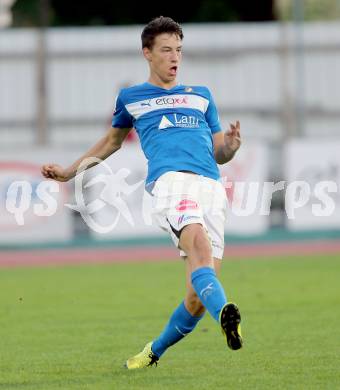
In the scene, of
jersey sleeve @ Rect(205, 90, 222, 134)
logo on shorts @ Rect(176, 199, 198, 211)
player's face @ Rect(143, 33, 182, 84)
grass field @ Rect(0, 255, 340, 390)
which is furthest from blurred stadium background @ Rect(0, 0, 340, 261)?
logo on shorts @ Rect(176, 199, 198, 211)

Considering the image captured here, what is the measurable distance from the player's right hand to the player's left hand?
1166 millimetres

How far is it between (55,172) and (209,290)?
1671mm

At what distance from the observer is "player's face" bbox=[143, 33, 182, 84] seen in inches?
291

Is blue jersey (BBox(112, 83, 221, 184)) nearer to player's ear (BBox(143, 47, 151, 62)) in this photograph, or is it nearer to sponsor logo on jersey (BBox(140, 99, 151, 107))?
sponsor logo on jersey (BBox(140, 99, 151, 107))

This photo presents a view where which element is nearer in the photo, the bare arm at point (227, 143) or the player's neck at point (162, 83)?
the bare arm at point (227, 143)

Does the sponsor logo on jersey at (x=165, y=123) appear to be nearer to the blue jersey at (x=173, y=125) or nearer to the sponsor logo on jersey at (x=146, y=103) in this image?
the blue jersey at (x=173, y=125)

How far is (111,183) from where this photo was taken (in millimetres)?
19734

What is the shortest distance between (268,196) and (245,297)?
9.11m

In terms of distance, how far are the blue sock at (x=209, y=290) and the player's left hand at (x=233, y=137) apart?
922 mm

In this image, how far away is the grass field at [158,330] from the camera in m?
7.36

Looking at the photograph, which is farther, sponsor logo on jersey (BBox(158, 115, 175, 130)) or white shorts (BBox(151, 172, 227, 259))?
sponsor logo on jersey (BBox(158, 115, 175, 130))

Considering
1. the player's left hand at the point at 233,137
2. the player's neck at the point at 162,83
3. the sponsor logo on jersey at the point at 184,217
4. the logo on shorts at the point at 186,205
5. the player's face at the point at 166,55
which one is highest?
the player's face at the point at 166,55

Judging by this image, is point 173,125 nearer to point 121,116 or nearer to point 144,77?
point 121,116

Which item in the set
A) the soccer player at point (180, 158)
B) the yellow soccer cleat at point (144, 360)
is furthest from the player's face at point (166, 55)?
the yellow soccer cleat at point (144, 360)
